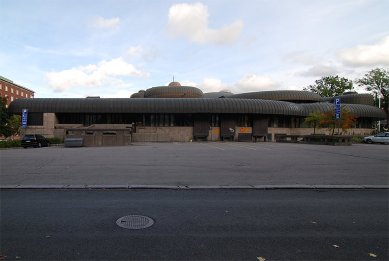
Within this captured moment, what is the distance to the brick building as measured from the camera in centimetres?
8606

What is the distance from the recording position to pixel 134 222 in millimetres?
5758

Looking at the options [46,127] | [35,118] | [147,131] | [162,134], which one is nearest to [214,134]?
[162,134]

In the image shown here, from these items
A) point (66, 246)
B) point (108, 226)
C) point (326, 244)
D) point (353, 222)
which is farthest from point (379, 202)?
point (66, 246)

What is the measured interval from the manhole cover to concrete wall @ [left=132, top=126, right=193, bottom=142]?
39.1 meters

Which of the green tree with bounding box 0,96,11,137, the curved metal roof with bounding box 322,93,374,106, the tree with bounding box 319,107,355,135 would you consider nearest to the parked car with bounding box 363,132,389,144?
the tree with bounding box 319,107,355,135

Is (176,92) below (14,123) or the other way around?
the other way around

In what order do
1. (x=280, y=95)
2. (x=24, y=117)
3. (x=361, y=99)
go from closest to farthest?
(x=24, y=117) < (x=280, y=95) < (x=361, y=99)

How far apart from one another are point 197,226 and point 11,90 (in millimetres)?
104291

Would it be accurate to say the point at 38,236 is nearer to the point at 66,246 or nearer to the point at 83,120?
the point at 66,246

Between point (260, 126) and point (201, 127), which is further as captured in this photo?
point (260, 126)

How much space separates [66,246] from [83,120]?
45367mm

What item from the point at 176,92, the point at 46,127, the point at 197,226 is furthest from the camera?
the point at 176,92

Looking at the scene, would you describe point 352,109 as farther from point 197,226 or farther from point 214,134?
point 197,226

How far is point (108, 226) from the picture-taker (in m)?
5.49
